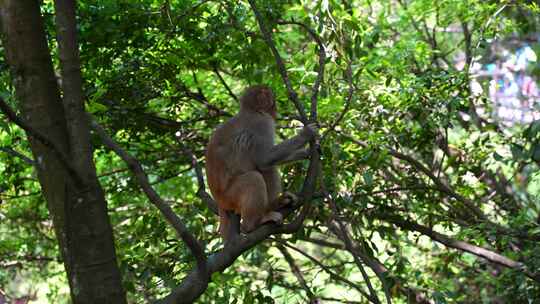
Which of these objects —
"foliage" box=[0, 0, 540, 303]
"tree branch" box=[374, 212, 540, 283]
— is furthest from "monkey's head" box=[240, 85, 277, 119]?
"tree branch" box=[374, 212, 540, 283]

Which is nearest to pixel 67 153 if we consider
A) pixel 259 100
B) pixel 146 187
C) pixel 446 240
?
pixel 146 187

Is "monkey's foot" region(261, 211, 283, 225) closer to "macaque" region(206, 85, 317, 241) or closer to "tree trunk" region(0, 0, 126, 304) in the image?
"macaque" region(206, 85, 317, 241)

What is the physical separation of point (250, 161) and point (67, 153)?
2654mm

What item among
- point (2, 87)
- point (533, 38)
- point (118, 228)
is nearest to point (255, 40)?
point (2, 87)

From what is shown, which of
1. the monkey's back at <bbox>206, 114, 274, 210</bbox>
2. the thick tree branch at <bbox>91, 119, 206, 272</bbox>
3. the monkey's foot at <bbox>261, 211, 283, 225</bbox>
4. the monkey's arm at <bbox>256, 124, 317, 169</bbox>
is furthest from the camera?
the monkey's back at <bbox>206, 114, 274, 210</bbox>

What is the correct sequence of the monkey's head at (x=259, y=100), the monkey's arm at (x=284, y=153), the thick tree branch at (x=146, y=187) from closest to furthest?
the thick tree branch at (x=146, y=187) < the monkey's arm at (x=284, y=153) < the monkey's head at (x=259, y=100)

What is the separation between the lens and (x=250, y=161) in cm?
539

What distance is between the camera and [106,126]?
18.7 ft

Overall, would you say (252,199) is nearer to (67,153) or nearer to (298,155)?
(298,155)

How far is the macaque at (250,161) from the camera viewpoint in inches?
202

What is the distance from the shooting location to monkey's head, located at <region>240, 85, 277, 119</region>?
217 inches

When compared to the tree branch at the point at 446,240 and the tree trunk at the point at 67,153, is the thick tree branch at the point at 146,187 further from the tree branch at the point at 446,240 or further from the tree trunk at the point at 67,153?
the tree branch at the point at 446,240

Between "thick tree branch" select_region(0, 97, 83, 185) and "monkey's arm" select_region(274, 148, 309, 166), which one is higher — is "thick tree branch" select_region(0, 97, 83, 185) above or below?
below

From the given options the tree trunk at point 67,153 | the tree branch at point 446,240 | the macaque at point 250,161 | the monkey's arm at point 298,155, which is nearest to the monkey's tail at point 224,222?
the macaque at point 250,161
